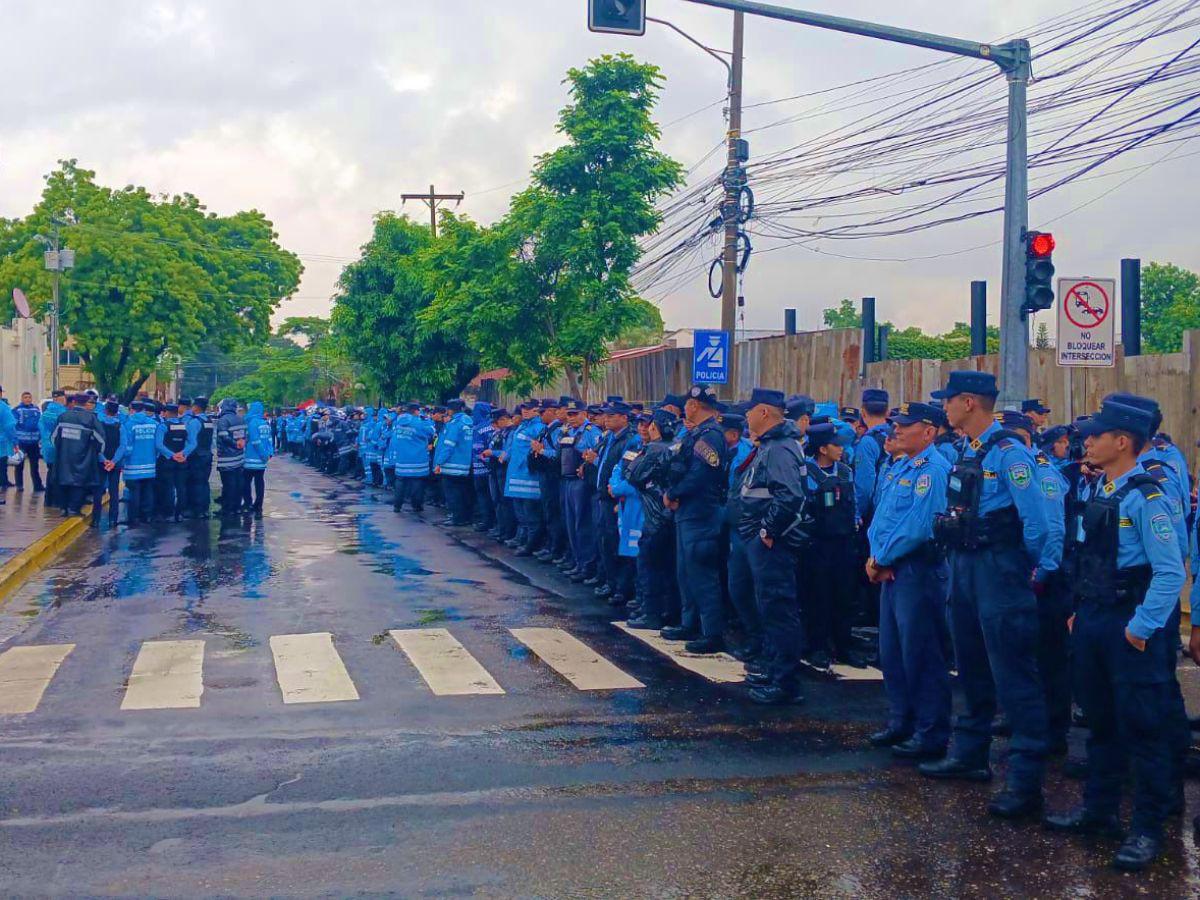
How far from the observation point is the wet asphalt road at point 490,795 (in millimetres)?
5203

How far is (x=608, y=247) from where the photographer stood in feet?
79.3

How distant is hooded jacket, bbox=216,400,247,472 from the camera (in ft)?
66.5

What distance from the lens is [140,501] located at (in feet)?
63.6

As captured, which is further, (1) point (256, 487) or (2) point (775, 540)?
(1) point (256, 487)

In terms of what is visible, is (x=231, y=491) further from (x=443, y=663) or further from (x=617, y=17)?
(x=443, y=663)

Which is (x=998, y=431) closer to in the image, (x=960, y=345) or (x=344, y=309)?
(x=344, y=309)

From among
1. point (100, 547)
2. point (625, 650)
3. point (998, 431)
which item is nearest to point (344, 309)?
point (100, 547)

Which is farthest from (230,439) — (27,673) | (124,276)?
(124,276)

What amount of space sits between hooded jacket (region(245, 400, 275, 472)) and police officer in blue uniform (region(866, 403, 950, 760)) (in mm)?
15434

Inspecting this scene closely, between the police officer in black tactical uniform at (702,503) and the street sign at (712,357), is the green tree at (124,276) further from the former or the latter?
the police officer in black tactical uniform at (702,503)

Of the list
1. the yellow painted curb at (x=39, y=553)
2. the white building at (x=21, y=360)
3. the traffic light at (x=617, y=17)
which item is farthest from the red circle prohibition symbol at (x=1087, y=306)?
the white building at (x=21, y=360)

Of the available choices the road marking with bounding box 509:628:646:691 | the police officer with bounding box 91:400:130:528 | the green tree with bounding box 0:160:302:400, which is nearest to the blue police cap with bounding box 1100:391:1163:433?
the road marking with bounding box 509:628:646:691

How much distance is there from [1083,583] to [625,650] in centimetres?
485

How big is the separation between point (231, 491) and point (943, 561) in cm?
1572
